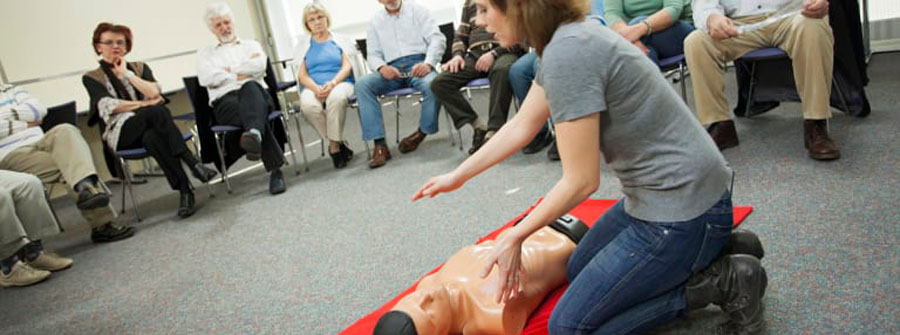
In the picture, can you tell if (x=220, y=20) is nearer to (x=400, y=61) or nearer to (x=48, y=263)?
(x=400, y=61)

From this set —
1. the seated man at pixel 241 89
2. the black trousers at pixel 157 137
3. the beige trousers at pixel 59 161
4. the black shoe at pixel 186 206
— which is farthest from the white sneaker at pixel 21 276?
the seated man at pixel 241 89

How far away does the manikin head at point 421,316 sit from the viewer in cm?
137

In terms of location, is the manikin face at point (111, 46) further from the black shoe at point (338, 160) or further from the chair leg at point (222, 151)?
the black shoe at point (338, 160)

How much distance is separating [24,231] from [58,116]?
1.03m

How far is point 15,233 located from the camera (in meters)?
2.62

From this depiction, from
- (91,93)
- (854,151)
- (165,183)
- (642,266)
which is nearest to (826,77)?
(854,151)

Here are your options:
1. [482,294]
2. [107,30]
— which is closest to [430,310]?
[482,294]

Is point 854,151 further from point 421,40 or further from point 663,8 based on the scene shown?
point 421,40

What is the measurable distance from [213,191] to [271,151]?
21.2 inches

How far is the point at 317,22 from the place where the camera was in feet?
13.6

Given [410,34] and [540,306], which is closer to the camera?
[540,306]

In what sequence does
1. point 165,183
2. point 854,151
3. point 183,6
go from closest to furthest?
point 854,151 < point 165,183 < point 183,6

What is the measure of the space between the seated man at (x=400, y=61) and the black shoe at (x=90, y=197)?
4.91 ft

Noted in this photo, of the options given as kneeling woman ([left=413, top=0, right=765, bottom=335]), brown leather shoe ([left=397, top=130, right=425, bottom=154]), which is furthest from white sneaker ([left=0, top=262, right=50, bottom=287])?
kneeling woman ([left=413, top=0, right=765, bottom=335])
